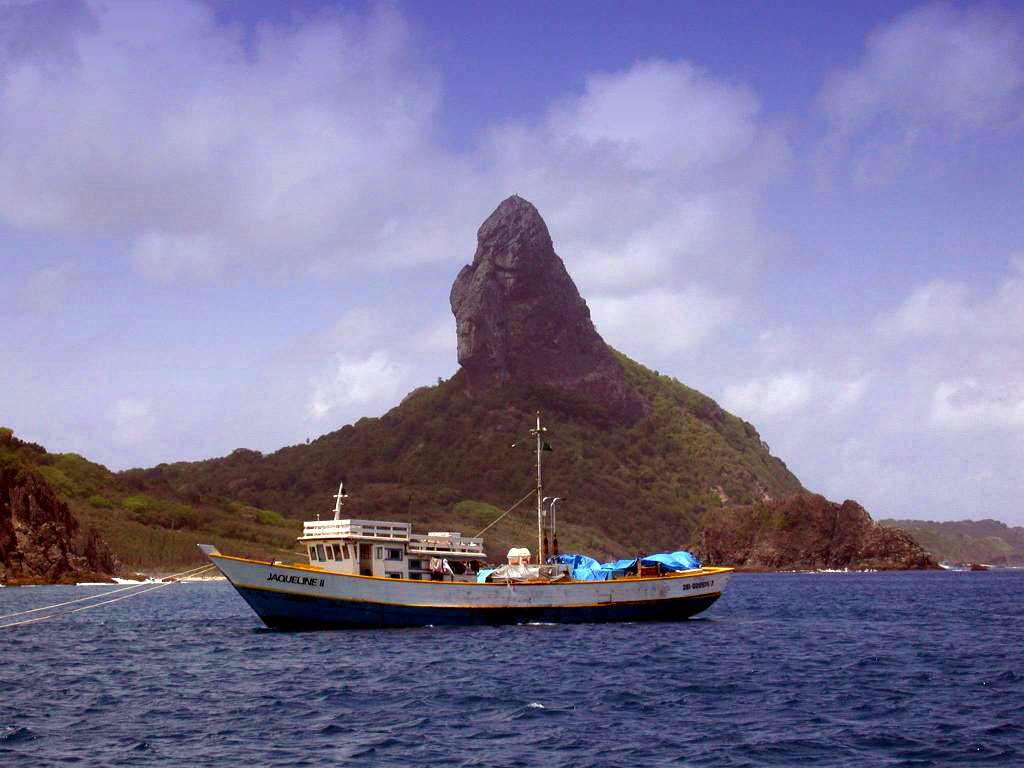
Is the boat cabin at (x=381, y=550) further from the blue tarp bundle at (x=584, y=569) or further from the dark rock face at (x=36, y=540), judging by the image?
the dark rock face at (x=36, y=540)

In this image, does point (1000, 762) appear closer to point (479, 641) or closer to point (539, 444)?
point (479, 641)

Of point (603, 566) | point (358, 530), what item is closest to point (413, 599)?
point (358, 530)

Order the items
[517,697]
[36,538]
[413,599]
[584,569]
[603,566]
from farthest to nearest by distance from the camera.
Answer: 1. [36,538]
2. [603,566]
3. [584,569]
4. [413,599]
5. [517,697]

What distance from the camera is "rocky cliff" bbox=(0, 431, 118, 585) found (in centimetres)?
16162

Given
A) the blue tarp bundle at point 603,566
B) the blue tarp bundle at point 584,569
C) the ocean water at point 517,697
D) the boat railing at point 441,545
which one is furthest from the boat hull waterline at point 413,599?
the boat railing at point 441,545

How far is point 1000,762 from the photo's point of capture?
Result: 30.7 meters

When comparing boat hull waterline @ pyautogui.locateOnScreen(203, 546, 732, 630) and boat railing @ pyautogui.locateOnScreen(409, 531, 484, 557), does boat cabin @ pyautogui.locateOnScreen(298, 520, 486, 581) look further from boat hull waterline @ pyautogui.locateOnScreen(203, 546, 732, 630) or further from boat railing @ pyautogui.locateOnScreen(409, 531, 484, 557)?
boat hull waterline @ pyautogui.locateOnScreen(203, 546, 732, 630)

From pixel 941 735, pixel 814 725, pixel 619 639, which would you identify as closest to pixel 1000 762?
pixel 941 735

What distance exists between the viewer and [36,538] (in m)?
164

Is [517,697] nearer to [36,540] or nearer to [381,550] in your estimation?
[381,550]

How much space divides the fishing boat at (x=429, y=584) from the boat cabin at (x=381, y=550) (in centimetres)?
6

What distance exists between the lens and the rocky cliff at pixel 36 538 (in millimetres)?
161625

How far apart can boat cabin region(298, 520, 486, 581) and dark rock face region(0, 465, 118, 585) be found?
351 feet

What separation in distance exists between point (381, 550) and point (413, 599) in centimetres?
363
